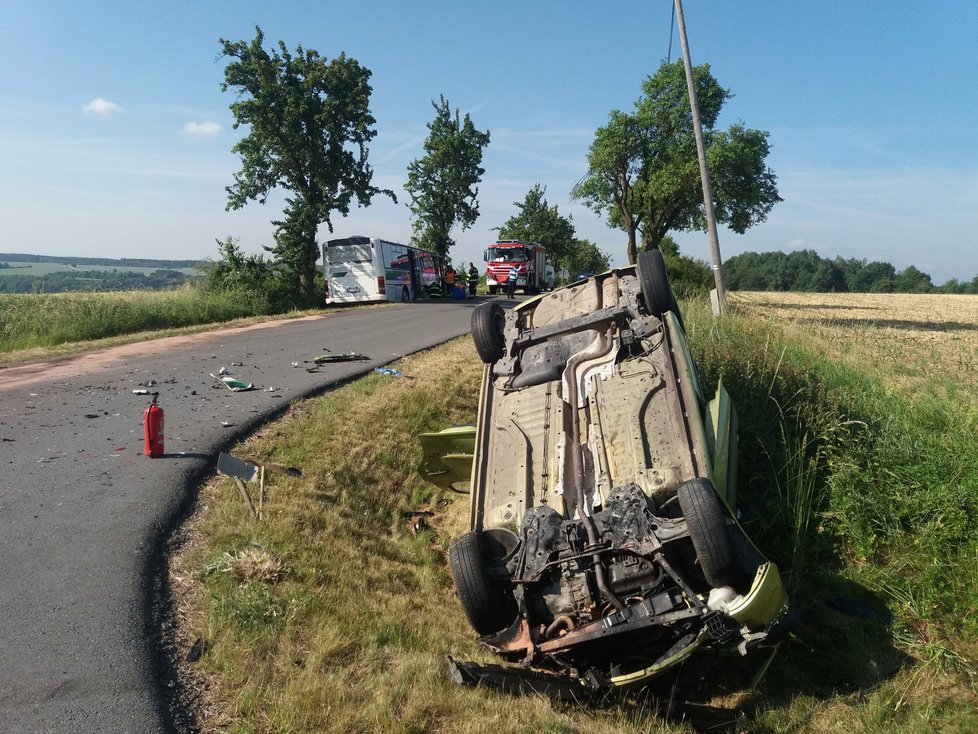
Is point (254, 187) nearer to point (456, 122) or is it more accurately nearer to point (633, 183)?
point (633, 183)

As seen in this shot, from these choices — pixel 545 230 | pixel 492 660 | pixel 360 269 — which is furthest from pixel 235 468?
pixel 545 230

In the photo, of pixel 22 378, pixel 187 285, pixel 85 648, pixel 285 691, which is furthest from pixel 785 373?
pixel 187 285

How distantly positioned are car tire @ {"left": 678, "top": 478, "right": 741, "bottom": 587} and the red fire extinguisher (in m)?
4.69

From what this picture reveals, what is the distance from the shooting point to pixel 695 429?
500 cm

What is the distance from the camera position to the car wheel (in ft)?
19.5

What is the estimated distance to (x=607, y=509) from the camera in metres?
4.48

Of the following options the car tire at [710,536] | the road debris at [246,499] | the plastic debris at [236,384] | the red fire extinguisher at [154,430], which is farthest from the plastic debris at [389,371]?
the car tire at [710,536]

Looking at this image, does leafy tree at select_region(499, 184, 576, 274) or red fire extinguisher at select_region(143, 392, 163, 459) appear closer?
red fire extinguisher at select_region(143, 392, 163, 459)

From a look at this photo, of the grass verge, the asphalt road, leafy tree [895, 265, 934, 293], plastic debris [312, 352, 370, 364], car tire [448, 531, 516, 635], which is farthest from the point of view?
leafy tree [895, 265, 934, 293]

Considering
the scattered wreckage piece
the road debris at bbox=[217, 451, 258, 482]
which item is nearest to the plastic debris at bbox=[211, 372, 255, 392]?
the scattered wreckage piece

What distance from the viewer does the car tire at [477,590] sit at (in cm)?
448

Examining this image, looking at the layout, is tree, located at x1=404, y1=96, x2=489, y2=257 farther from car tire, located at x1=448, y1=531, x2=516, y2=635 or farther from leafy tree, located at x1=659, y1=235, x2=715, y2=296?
car tire, located at x1=448, y1=531, x2=516, y2=635

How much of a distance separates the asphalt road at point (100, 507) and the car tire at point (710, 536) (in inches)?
117

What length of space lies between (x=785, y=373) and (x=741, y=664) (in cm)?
420
